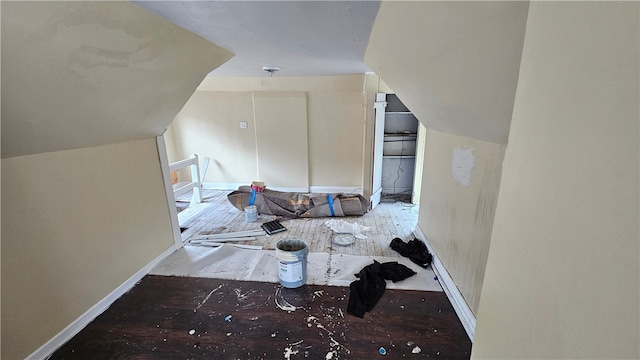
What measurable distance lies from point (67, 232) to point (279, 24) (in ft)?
6.05

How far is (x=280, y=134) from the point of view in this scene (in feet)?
14.5

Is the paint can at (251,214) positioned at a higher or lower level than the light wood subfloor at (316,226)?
higher

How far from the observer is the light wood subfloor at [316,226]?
108 inches

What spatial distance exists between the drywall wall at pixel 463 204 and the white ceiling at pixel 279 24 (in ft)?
3.44

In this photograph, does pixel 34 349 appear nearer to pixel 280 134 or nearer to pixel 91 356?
pixel 91 356

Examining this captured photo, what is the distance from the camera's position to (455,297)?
6.12 ft

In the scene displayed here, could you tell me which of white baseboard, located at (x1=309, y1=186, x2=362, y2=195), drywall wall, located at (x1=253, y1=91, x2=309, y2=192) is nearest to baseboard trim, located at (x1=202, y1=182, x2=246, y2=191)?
drywall wall, located at (x1=253, y1=91, x2=309, y2=192)

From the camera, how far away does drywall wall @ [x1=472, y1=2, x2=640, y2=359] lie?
408mm

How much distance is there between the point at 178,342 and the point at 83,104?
1.50 m

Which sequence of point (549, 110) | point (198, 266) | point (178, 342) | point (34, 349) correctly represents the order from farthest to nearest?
1. point (198, 266)
2. point (178, 342)
3. point (34, 349)
4. point (549, 110)

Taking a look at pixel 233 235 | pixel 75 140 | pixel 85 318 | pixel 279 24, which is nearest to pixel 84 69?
pixel 75 140

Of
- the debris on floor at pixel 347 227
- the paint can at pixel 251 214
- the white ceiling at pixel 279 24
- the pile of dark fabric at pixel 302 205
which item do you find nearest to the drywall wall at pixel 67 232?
the white ceiling at pixel 279 24

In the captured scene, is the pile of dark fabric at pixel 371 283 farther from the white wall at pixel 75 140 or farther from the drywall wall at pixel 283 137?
the drywall wall at pixel 283 137

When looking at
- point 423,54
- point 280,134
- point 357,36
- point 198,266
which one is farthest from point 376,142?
point 198,266
